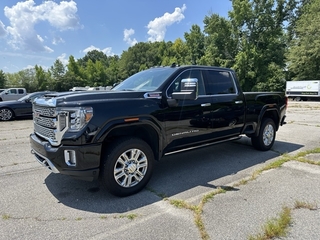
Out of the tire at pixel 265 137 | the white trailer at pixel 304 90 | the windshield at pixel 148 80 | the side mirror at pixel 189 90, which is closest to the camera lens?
the side mirror at pixel 189 90

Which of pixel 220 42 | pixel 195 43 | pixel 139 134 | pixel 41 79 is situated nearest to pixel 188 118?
pixel 139 134

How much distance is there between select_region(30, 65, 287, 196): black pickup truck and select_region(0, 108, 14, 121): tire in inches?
382

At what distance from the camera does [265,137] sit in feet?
19.6

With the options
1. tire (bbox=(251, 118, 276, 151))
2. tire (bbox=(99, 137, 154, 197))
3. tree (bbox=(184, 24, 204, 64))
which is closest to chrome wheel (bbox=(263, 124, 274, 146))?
tire (bbox=(251, 118, 276, 151))

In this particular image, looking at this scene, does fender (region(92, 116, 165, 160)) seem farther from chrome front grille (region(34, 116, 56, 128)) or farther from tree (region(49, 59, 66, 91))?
tree (region(49, 59, 66, 91))

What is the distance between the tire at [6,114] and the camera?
12125mm

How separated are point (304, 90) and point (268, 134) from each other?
27.2 metres

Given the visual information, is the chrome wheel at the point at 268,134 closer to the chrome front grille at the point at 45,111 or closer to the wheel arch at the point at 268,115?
the wheel arch at the point at 268,115

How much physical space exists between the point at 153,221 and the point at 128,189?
784 millimetres

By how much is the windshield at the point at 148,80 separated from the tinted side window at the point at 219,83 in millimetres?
831

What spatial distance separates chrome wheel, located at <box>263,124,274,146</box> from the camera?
19.5ft

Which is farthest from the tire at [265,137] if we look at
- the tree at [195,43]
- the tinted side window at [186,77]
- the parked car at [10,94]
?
the tree at [195,43]

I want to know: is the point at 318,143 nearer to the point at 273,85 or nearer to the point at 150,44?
the point at 273,85

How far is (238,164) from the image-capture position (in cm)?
508
